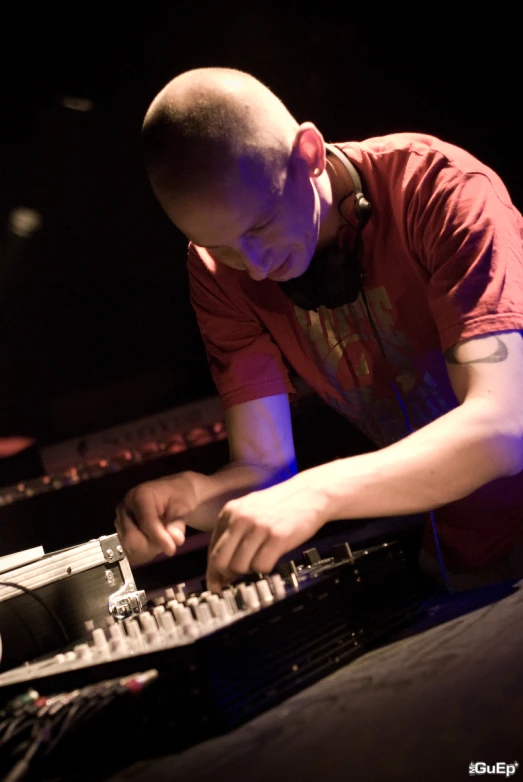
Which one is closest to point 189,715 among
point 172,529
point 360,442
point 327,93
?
point 172,529

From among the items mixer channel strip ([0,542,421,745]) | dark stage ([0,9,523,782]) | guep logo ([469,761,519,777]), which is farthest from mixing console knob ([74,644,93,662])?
dark stage ([0,9,523,782])

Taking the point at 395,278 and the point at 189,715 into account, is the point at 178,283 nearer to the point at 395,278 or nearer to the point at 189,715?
the point at 395,278

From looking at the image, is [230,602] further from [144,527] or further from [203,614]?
[144,527]

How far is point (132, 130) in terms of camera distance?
131 inches

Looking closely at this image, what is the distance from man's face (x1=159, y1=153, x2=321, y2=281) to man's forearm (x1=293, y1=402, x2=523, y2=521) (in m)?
0.49

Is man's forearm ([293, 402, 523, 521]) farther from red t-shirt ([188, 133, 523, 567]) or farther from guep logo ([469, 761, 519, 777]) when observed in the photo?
guep logo ([469, 761, 519, 777])

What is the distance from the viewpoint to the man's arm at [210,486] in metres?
1.37

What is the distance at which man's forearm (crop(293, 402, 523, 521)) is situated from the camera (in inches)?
43.1

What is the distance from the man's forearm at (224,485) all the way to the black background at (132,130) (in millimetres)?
2013

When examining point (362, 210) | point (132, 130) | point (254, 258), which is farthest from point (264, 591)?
point (132, 130)

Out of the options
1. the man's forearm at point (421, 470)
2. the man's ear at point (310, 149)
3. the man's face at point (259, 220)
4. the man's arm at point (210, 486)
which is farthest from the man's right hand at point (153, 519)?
the man's ear at point (310, 149)

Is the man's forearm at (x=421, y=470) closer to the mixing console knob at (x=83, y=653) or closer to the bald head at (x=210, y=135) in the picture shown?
the mixing console knob at (x=83, y=653)

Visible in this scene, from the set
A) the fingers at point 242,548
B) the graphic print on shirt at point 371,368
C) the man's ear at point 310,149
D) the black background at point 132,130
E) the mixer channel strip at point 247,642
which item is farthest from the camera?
the black background at point 132,130

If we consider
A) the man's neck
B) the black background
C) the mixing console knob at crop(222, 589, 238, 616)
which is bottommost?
the mixing console knob at crop(222, 589, 238, 616)
